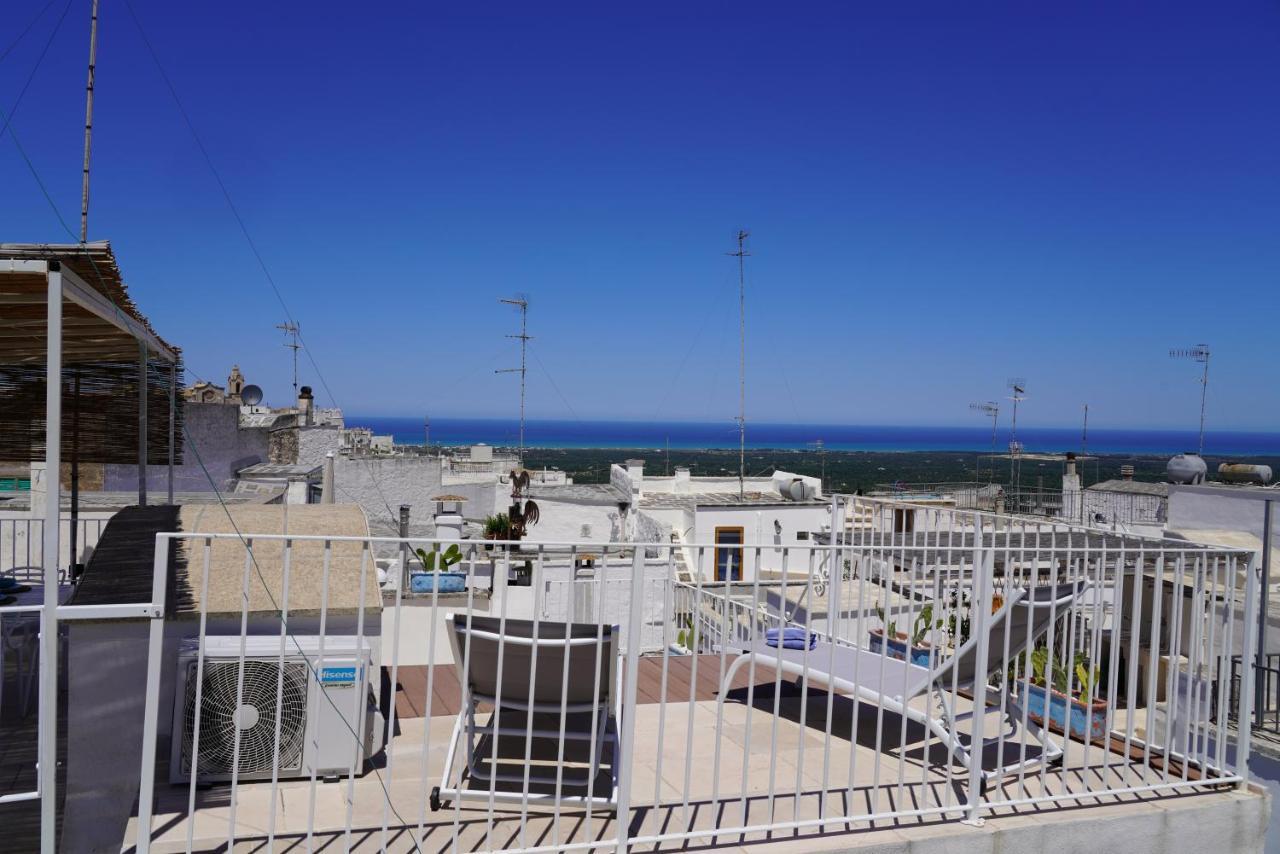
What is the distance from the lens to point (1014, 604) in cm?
371

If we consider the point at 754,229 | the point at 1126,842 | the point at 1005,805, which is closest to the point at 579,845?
the point at 1005,805

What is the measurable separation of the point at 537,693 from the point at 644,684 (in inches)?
76.6

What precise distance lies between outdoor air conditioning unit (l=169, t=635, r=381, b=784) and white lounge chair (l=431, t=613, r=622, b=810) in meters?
0.43

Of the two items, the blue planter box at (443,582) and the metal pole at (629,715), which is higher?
the metal pole at (629,715)

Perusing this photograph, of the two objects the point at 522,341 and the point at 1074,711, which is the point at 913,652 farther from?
the point at 522,341

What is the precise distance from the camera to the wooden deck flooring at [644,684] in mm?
4722

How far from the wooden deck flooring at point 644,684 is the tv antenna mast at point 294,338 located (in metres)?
25.4

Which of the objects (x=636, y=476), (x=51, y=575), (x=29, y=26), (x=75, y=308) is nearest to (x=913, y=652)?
(x=51, y=575)

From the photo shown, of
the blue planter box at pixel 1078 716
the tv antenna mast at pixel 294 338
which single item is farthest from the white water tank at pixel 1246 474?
the tv antenna mast at pixel 294 338

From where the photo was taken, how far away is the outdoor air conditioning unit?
342 cm

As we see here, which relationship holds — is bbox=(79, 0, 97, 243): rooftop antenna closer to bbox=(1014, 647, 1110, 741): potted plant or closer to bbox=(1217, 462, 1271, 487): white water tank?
bbox=(1014, 647, 1110, 741): potted plant

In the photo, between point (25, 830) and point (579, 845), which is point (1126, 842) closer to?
point (579, 845)

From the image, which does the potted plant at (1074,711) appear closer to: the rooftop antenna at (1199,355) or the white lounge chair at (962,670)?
the white lounge chair at (962,670)

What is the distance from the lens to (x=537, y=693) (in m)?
3.41
